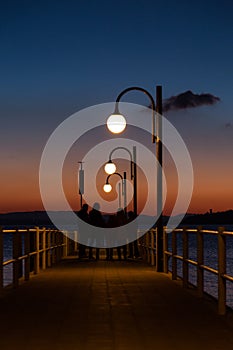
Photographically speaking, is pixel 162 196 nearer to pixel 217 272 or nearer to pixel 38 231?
pixel 38 231

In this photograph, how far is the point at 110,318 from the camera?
10367 millimetres

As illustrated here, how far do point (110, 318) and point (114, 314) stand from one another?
0.46 metres

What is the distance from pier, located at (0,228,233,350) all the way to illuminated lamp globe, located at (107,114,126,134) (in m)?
4.43

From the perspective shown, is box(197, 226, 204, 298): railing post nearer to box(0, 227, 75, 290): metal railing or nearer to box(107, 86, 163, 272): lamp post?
box(0, 227, 75, 290): metal railing

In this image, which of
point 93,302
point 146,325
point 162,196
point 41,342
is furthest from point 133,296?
point 162,196

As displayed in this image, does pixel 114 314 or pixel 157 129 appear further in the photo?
pixel 157 129

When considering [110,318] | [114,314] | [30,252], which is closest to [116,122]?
[30,252]

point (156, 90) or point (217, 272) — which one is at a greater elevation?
point (156, 90)

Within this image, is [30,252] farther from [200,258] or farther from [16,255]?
[200,258]

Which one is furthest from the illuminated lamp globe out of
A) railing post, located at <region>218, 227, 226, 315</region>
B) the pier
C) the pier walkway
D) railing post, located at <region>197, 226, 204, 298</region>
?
railing post, located at <region>218, 227, 226, 315</region>

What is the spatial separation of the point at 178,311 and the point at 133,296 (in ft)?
7.92

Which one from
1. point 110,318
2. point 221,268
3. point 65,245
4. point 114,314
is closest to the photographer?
point 110,318

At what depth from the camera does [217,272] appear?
1148 cm

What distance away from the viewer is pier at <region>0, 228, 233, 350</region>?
8.41m
